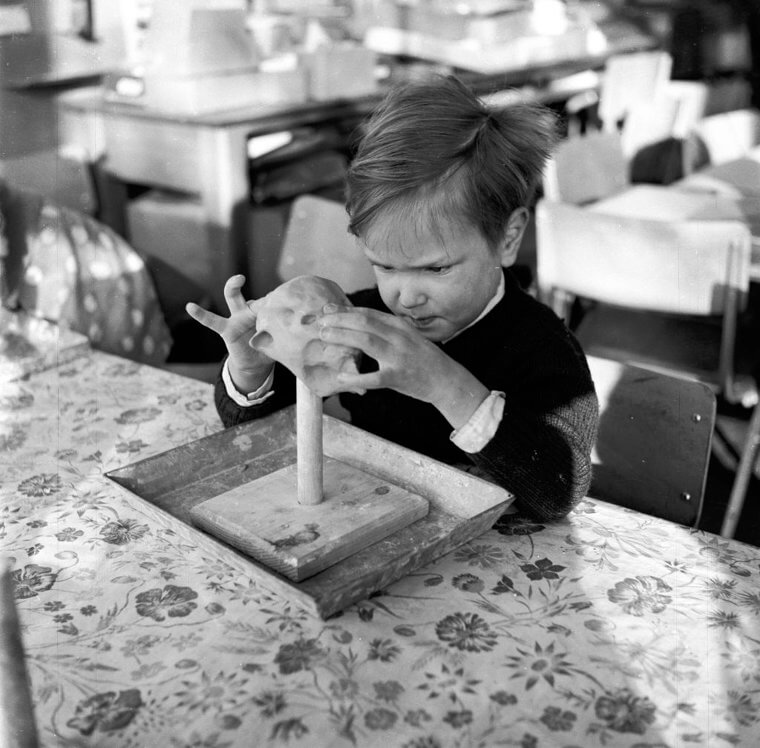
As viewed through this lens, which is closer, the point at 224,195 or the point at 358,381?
the point at 358,381

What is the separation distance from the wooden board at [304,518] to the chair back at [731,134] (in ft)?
9.17

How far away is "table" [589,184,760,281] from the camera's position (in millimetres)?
2300

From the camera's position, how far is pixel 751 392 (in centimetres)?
193

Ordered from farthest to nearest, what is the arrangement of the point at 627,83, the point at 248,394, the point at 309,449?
the point at 627,83 → the point at 248,394 → the point at 309,449

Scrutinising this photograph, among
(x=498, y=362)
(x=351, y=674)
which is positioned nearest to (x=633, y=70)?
(x=498, y=362)

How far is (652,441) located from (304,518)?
54 cm

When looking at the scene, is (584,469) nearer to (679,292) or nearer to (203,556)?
(203,556)

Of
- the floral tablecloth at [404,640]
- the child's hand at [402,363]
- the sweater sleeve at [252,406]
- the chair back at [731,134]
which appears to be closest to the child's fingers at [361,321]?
the child's hand at [402,363]

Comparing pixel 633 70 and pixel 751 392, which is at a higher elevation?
pixel 633 70

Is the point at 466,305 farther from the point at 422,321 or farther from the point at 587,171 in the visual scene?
the point at 587,171

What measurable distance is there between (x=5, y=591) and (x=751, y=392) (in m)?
1.75

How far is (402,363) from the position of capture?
81cm

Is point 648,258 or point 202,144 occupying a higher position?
point 202,144

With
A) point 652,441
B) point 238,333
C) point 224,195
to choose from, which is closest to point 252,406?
point 238,333
